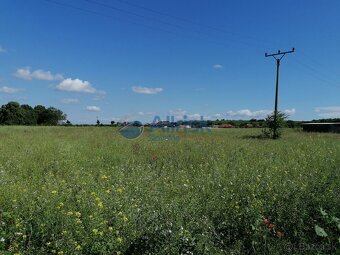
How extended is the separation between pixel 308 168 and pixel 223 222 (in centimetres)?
510

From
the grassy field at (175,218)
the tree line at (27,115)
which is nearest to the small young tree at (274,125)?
the grassy field at (175,218)

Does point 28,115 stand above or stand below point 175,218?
above

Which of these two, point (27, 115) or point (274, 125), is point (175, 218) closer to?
point (274, 125)

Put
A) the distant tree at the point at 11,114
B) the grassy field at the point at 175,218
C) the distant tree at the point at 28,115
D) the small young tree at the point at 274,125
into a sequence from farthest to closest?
the distant tree at the point at 28,115 → the distant tree at the point at 11,114 → the small young tree at the point at 274,125 → the grassy field at the point at 175,218

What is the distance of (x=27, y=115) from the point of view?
322ft

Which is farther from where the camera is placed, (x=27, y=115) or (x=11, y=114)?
(x=27, y=115)

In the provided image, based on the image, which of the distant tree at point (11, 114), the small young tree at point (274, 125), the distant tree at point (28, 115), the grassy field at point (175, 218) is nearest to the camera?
the grassy field at point (175, 218)

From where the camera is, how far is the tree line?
301ft

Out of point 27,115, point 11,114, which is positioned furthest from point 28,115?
point 11,114

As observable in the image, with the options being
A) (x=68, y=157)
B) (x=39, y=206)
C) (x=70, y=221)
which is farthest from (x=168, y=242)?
(x=68, y=157)

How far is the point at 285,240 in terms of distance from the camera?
4172 mm

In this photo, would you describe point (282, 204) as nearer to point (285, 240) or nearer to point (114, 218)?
point (285, 240)

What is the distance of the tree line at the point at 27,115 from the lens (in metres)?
91.7

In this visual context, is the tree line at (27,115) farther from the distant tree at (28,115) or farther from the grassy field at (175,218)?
the grassy field at (175,218)
